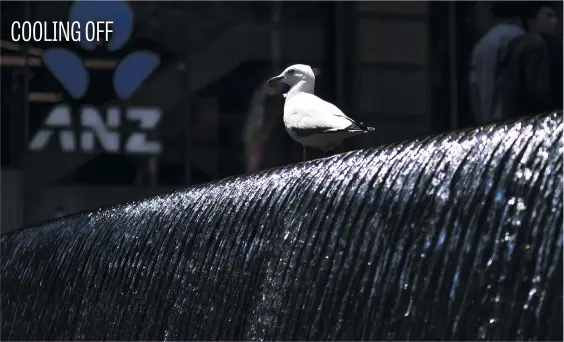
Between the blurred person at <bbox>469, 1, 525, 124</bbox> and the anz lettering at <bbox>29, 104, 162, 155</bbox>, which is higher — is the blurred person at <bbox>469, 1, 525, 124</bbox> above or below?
→ above

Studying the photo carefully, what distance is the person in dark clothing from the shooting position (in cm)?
1191

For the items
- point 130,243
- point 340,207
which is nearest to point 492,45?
point 130,243

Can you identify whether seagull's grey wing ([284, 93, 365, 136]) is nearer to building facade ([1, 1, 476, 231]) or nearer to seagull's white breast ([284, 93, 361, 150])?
seagull's white breast ([284, 93, 361, 150])

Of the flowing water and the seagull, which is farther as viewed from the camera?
the seagull

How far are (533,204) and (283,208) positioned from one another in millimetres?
1460

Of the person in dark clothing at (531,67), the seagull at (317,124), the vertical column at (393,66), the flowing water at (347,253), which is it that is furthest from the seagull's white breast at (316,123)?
the vertical column at (393,66)

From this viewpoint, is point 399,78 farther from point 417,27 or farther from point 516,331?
point 516,331

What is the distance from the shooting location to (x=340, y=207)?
191 inches

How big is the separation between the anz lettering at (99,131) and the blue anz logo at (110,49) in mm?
171

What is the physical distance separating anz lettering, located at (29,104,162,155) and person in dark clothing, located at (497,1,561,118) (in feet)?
10.1

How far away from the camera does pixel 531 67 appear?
12.1 m

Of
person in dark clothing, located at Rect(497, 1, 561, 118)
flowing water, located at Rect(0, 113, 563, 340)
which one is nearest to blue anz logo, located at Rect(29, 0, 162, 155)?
person in dark clothing, located at Rect(497, 1, 561, 118)

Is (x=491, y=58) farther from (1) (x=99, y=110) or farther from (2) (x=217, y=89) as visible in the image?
(1) (x=99, y=110)

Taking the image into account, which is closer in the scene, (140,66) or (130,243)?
(130,243)
